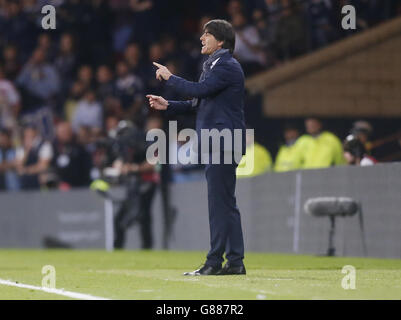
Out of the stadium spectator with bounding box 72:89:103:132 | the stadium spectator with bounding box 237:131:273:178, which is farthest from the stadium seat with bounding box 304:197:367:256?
the stadium spectator with bounding box 72:89:103:132

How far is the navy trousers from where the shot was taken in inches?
350

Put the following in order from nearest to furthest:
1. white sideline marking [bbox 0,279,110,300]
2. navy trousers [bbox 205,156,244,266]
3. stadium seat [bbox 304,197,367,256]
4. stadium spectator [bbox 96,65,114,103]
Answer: white sideline marking [bbox 0,279,110,300]
navy trousers [bbox 205,156,244,266]
stadium seat [bbox 304,197,367,256]
stadium spectator [bbox 96,65,114,103]

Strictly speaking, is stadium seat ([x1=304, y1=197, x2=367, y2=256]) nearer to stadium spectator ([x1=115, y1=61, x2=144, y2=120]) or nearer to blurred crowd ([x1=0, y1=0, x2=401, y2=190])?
blurred crowd ([x1=0, y1=0, x2=401, y2=190])

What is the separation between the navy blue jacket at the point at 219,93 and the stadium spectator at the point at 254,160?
7227 millimetres

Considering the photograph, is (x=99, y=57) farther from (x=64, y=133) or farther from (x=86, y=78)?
(x=64, y=133)

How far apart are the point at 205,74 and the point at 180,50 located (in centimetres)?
1141

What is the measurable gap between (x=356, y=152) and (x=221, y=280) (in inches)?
228

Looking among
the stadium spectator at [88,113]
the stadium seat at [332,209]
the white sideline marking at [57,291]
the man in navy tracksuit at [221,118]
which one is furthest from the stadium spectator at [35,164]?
the man in navy tracksuit at [221,118]

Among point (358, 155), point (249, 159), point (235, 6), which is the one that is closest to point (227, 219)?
point (358, 155)

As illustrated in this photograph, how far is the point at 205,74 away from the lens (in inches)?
353

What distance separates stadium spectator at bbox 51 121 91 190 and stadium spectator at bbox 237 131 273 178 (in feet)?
13.6

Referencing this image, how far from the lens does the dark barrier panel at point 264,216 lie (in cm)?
1287

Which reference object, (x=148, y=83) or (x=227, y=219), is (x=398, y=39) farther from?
(x=227, y=219)
